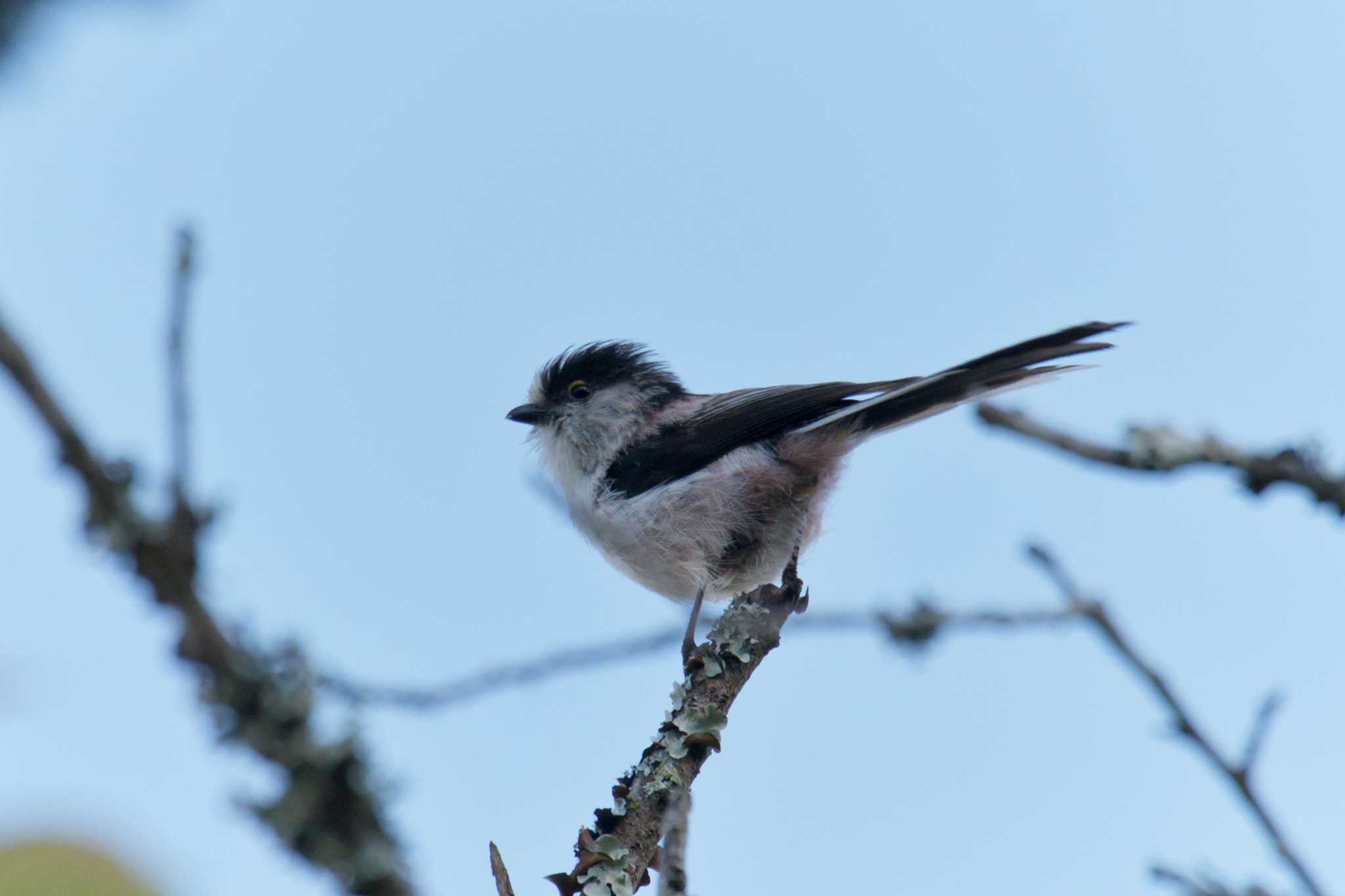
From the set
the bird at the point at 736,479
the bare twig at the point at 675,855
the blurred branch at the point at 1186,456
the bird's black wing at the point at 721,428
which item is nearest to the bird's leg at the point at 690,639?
the bird at the point at 736,479

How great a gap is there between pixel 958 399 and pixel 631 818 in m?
2.10

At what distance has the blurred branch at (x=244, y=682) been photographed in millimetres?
1621

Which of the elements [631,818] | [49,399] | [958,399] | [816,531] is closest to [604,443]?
[816,531]

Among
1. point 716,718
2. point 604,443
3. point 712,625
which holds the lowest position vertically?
point 716,718

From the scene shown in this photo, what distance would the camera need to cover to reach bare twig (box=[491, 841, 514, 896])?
6.17 ft

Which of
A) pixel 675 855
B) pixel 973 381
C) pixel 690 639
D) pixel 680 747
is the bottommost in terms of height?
pixel 675 855

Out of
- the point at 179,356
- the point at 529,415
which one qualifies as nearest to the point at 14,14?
Result: the point at 179,356

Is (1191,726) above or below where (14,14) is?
below

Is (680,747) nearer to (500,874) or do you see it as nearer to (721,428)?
(500,874)

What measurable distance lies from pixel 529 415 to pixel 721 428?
122cm

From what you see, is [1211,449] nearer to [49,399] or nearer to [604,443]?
[49,399]

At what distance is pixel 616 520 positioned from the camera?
15.3 feet

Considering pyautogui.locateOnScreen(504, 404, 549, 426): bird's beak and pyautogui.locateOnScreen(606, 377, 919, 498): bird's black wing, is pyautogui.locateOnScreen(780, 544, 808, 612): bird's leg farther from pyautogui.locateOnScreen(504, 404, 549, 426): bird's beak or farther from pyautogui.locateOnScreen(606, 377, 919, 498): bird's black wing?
pyautogui.locateOnScreen(504, 404, 549, 426): bird's beak

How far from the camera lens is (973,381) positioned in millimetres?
3924
